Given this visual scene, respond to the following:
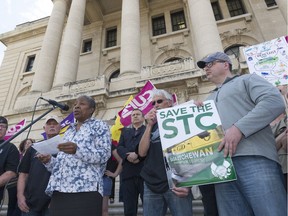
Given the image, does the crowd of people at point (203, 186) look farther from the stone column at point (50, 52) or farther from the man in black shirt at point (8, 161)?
the stone column at point (50, 52)

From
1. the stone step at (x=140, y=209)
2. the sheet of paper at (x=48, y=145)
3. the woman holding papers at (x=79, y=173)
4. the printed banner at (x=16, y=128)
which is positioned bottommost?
the stone step at (x=140, y=209)

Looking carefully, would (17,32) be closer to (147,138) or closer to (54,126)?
(54,126)

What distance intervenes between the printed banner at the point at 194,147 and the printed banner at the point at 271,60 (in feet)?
12.1

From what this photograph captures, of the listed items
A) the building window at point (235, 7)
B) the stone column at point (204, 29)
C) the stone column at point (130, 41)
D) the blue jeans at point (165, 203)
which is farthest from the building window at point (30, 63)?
the blue jeans at point (165, 203)

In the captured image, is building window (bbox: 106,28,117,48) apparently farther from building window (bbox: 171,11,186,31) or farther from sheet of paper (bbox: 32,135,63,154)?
sheet of paper (bbox: 32,135,63,154)

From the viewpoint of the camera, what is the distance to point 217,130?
198 cm

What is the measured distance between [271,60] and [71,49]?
11.8 metres

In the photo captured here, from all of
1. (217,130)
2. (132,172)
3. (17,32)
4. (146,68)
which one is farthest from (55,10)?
(217,130)

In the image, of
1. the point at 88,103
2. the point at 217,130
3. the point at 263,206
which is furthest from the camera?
the point at 88,103

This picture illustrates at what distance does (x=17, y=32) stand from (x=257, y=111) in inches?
1060

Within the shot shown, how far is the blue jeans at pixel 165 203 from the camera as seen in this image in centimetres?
235

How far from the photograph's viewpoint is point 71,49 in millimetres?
13492

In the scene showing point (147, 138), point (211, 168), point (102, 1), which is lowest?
point (211, 168)

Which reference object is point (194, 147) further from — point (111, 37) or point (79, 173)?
point (111, 37)
